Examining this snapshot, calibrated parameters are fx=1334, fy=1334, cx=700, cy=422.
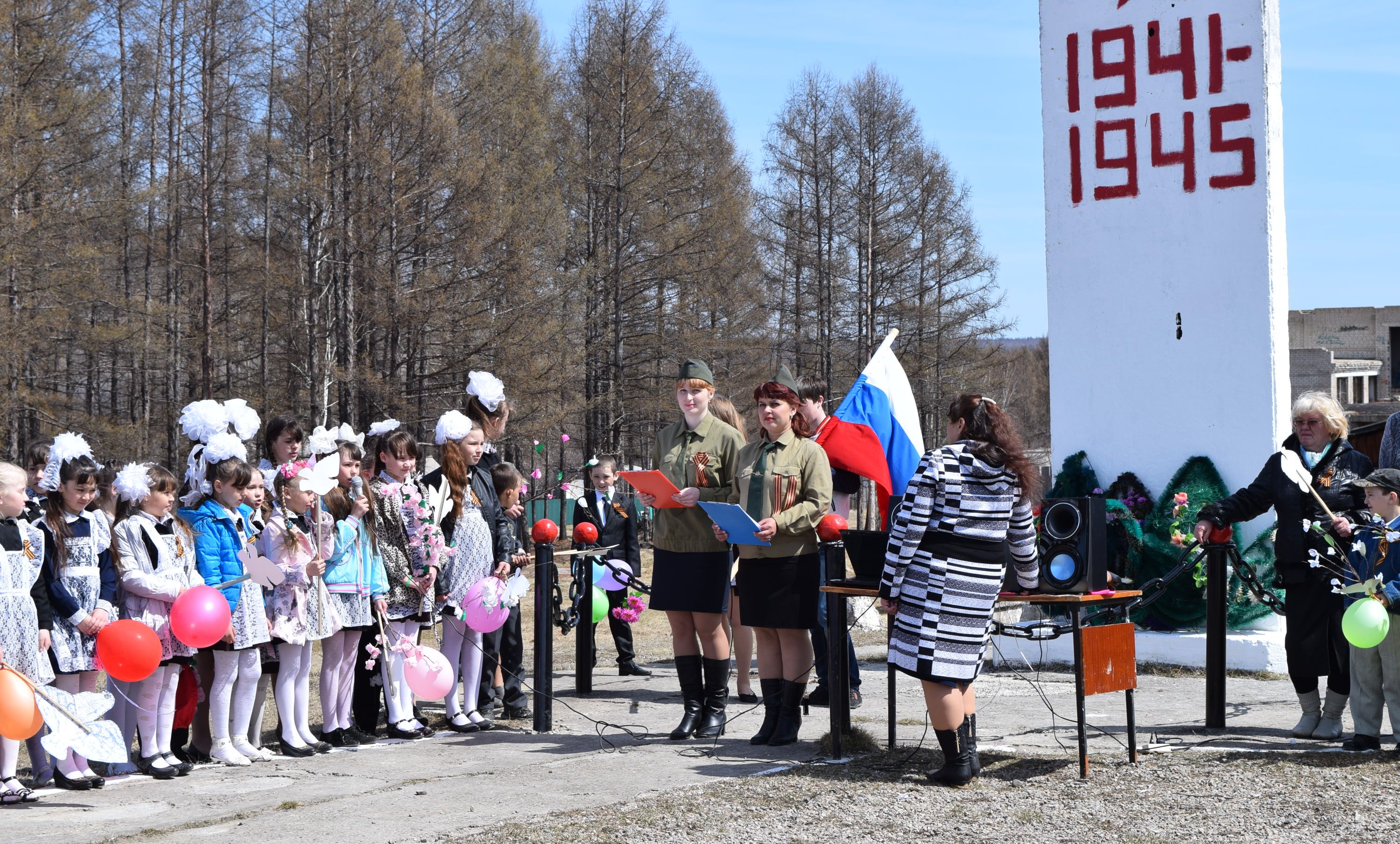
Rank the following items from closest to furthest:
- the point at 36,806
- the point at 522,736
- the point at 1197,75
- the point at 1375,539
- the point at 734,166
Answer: the point at 36,806, the point at 1375,539, the point at 522,736, the point at 1197,75, the point at 734,166

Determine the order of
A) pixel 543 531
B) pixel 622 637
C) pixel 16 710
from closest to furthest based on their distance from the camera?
pixel 16 710, pixel 543 531, pixel 622 637

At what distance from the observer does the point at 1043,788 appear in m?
5.39

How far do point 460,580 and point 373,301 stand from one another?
18.3m

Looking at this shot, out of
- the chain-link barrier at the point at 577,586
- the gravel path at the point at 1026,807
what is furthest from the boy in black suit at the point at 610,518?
the gravel path at the point at 1026,807

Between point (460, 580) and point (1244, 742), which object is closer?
point (1244, 742)

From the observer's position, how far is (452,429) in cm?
714

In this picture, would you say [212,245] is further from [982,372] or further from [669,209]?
[982,372]

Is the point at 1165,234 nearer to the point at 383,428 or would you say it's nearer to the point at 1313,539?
the point at 1313,539

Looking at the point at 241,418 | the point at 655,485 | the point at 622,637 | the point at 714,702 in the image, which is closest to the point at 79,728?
the point at 241,418

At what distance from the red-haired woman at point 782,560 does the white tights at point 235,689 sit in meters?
2.28

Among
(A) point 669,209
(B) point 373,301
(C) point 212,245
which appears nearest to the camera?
(B) point 373,301

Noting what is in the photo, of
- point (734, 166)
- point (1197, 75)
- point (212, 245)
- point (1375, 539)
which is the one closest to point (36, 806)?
point (1375, 539)

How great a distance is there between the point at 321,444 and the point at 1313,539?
502cm

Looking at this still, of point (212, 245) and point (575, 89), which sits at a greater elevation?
point (575, 89)
